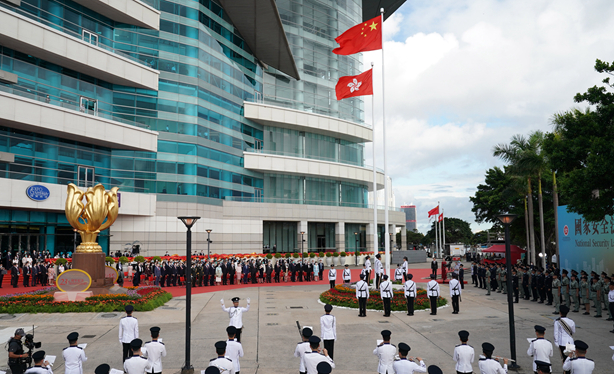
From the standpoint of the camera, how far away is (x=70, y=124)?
121ft

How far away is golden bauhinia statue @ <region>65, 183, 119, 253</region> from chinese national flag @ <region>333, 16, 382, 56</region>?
14160 millimetres

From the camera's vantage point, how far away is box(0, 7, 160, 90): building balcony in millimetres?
33469

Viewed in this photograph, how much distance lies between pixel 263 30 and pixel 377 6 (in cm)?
2700

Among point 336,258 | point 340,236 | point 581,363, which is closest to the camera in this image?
point 581,363

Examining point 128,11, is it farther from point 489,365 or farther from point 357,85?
point 489,365

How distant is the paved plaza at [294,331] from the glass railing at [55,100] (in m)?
23.2

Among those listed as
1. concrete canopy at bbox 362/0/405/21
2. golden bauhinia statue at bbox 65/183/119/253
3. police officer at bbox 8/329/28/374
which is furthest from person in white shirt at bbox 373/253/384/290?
concrete canopy at bbox 362/0/405/21

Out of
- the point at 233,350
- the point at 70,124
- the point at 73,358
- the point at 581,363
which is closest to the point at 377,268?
the point at 233,350

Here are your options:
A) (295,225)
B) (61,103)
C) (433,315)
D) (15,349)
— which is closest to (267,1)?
(61,103)

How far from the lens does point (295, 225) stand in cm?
5544

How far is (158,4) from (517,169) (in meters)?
38.2

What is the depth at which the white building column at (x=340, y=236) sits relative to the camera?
56.5m

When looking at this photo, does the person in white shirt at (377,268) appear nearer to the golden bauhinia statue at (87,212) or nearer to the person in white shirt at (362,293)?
the person in white shirt at (362,293)

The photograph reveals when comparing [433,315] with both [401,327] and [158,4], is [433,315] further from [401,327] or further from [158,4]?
[158,4]
